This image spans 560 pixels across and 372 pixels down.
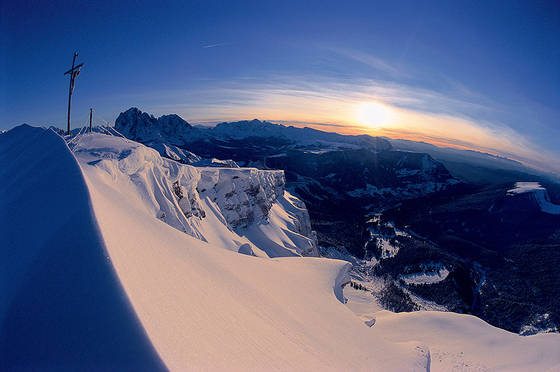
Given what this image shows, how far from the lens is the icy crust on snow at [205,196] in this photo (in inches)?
594

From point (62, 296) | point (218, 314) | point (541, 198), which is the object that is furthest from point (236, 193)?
point (541, 198)

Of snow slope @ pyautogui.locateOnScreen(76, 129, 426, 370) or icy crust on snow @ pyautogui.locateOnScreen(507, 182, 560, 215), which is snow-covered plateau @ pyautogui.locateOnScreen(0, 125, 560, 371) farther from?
icy crust on snow @ pyautogui.locateOnScreen(507, 182, 560, 215)

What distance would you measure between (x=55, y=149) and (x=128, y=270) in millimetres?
7618

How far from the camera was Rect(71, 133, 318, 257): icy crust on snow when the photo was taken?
15078 mm

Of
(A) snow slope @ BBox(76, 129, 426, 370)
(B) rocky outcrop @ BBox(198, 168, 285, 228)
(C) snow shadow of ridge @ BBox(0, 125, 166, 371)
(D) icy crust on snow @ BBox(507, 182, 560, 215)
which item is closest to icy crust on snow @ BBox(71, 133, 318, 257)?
(B) rocky outcrop @ BBox(198, 168, 285, 228)

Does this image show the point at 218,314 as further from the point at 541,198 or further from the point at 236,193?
the point at 541,198

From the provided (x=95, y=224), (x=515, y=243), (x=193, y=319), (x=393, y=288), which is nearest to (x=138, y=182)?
(x=95, y=224)

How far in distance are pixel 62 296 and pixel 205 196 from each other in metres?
32.7

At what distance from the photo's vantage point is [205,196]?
34938mm

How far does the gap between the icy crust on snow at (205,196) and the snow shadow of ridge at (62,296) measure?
28.6 ft

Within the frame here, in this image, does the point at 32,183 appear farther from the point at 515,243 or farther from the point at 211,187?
the point at 515,243

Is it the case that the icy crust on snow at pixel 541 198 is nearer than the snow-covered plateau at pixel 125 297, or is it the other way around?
the snow-covered plateau at pixel 125 297

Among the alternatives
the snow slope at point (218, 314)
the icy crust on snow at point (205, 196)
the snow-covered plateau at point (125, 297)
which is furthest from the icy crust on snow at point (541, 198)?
the snow slope at point (218, 314)

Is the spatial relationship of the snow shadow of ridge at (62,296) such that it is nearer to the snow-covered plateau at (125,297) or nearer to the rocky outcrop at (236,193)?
the snow-covered plateau at (125,297)
